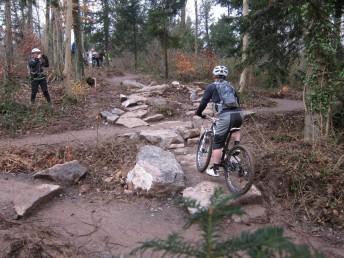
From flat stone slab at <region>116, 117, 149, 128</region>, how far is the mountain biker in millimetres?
5041

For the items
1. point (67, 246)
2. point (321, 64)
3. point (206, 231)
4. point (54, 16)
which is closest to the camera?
point (206, 231)

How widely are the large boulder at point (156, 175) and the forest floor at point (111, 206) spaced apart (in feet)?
0.55

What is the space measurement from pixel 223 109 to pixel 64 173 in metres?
3.00

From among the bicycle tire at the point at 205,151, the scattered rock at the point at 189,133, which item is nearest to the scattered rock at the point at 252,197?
the bicycle tire at the point at 205,151

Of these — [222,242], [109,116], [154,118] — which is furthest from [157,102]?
[222,242]

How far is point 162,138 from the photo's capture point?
923 cm

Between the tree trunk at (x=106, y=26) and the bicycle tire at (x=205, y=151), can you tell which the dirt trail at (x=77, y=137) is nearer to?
the bicycle tire at (x=205, y=151)

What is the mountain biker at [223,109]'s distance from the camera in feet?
21.2

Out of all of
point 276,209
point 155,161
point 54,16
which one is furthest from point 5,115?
point 54,16

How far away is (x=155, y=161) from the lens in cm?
714

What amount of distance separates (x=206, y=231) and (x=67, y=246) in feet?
12.8

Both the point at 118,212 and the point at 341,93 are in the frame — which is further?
the point at 341,93

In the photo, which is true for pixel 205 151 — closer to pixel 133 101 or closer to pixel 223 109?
Result: pixel 223 109

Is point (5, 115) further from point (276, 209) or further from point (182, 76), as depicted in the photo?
point (182, 76)
